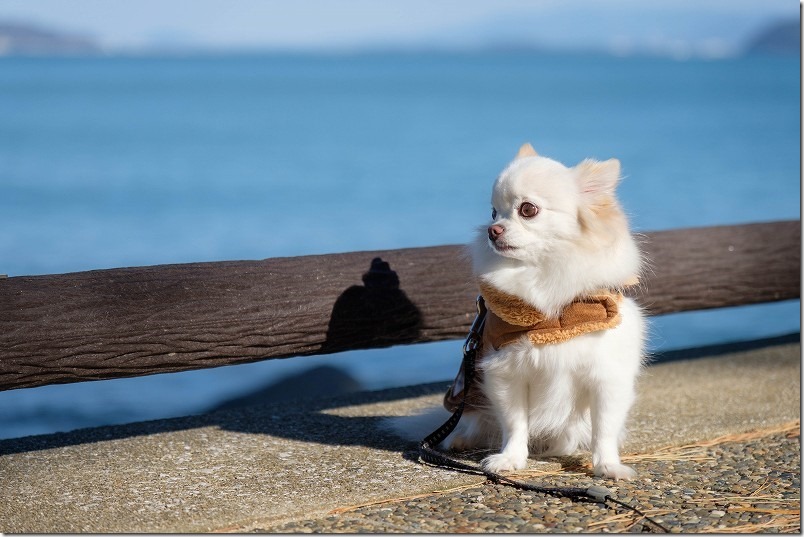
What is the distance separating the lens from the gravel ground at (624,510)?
9.64 ft

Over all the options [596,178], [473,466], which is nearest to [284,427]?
[473,466]

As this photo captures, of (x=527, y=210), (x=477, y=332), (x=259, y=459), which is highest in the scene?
(x=527, y=210)

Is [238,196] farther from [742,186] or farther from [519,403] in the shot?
[519,403]

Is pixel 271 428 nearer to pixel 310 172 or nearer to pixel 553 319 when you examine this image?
pixel 553 319

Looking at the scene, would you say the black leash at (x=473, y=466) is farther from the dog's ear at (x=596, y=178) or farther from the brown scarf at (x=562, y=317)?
the dog's ear at (x=596, y=178)

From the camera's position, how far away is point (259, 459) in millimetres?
3707

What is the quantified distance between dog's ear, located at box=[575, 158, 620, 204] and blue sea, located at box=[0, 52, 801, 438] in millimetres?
316

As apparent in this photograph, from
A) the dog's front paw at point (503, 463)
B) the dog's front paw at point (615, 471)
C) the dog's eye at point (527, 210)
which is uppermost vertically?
the dog's eye at point (527, 210)

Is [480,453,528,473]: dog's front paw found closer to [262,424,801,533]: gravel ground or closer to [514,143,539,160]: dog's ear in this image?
[262,424,801,533]: gravel ground

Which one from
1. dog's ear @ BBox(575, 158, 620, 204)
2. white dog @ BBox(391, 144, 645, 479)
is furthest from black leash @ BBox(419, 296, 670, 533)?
dog's ear @ BBox(575, 158, 620, 204)

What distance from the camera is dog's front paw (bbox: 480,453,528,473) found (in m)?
3.43

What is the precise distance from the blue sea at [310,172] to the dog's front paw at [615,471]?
0.70 metres

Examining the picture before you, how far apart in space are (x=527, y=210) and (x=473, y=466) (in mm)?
1043

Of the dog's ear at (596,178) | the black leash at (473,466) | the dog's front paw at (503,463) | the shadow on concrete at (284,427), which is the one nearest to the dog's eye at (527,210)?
the dog's ear at (596,178)
